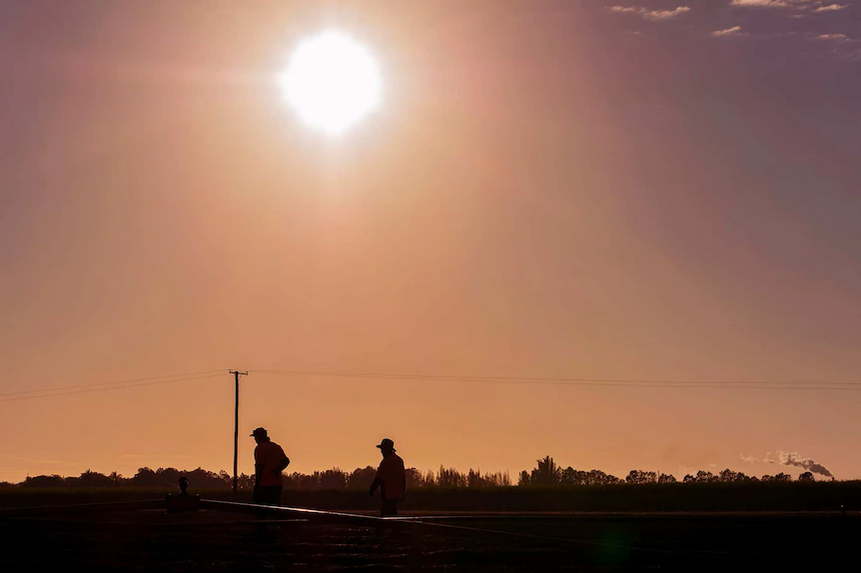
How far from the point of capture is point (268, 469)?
58.8 ft

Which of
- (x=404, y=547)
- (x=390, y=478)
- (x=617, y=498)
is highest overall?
(x=617, y=498)

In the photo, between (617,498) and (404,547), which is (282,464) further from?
(617,498)

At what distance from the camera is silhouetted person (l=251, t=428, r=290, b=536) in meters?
18.0

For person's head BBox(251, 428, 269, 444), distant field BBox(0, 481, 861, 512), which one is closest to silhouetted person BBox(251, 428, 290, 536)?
person's head BBox(251, 428, 269, 444)

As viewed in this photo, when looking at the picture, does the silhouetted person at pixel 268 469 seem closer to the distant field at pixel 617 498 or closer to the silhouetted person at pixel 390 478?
the silhouetted person at pixel 390 478

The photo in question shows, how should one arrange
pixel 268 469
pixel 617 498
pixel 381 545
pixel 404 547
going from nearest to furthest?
pixel 404 547, pixel 381 545, pixel 268 469, pixel 617 498

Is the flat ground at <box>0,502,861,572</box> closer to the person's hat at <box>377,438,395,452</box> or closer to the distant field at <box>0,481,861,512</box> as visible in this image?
the person's hat at <box>377,438,395,452</box>

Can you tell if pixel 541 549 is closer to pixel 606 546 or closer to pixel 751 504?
pixel 606 546

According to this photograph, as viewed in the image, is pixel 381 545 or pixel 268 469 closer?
pixel 381 545

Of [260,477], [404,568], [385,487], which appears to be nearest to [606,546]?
[404,568]

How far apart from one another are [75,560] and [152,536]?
3.40 m

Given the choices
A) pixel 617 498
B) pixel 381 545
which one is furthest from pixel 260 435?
pixel 617 498

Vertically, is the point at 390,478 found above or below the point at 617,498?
below

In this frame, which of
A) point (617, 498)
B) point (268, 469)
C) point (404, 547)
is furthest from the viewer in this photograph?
point (617, 498)
